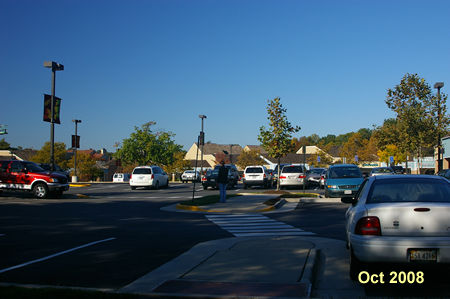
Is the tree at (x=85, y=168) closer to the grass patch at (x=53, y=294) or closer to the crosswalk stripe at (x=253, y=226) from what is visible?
the crosswalk stripe at (x=253, y=226)

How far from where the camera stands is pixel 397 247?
586 cm

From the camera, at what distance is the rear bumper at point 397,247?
578 centimetres

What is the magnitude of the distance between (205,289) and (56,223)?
8997mm

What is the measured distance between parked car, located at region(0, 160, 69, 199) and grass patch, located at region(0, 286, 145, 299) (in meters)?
18.2

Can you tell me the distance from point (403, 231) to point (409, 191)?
0.93 meters

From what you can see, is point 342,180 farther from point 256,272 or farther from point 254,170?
point 256,272

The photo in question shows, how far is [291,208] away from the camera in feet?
62.4

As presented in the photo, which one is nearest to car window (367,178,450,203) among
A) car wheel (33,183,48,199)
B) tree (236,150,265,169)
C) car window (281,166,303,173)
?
car wheel (33,183,48,199)

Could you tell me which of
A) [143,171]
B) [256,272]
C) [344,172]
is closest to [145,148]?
[143,171]

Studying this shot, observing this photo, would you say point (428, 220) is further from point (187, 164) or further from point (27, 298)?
point (187, 164)

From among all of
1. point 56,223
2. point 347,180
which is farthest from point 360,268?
point 347,180

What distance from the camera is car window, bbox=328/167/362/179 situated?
21.7 m

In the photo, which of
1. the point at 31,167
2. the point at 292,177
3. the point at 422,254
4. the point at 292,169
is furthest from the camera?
the point at 292,169

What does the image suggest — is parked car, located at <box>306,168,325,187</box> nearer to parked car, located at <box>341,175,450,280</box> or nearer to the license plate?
parked car, located at <box>341,175,450,280</box>
